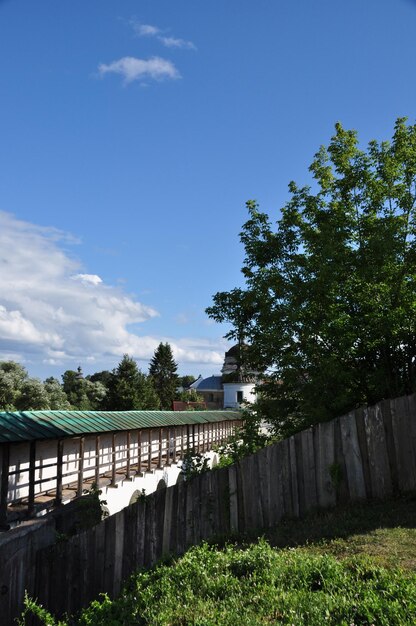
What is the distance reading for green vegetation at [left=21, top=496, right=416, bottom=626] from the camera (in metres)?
4.18

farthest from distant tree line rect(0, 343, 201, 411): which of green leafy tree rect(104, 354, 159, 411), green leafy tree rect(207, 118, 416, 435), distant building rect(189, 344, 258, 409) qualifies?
green leafy tree rect(207, 118, 416, 435)

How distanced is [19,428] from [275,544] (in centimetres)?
699

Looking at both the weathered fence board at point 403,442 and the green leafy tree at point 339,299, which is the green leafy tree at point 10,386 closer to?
the green leafy tree at point 339,299

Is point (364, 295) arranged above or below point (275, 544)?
above

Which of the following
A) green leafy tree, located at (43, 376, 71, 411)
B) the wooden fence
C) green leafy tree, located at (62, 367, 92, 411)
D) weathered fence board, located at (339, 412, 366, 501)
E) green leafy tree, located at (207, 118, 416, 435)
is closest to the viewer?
the wooden fence

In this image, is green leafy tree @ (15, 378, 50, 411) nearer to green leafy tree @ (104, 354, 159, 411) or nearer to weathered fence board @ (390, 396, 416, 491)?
green leafy tree @ (104, 354, 159, 411)

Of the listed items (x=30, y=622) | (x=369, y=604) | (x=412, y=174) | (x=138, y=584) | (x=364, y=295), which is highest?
(x=412, y=174)

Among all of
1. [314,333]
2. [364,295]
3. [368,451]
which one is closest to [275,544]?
[368,451]

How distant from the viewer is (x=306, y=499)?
802 centimetres

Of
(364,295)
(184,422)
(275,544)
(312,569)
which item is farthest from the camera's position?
(184,422)

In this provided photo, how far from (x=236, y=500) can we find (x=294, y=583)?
3155 mm

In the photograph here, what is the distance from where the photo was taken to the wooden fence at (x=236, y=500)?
7660mm

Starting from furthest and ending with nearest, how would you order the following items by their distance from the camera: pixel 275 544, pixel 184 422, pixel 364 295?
pixel 184 422 < pixel 364 295 < pixel 275 544

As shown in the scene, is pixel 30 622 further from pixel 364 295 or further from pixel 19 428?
pixel 364 295
